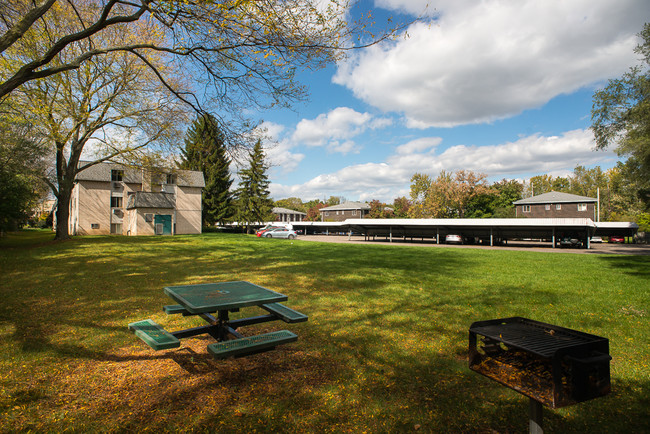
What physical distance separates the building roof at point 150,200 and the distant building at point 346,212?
50.7 m

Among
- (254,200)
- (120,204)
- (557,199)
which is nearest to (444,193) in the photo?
(557,199)

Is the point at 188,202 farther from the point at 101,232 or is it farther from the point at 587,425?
the point at 587,425

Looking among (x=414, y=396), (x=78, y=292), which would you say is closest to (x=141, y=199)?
(x=78, y=292)

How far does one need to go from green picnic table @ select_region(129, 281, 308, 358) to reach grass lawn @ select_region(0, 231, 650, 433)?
1.42 ft

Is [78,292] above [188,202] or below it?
below

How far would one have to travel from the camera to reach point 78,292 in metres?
7.57

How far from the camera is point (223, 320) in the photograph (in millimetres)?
4301

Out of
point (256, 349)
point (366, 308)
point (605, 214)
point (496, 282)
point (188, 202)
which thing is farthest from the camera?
point (605, 214)

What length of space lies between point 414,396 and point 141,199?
126ft

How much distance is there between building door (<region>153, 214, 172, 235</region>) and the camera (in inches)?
1399

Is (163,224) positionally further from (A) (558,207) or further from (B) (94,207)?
(A) (558,207)

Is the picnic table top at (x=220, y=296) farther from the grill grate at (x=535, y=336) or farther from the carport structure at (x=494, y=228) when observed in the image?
the carport structure at (x=494, y=228)

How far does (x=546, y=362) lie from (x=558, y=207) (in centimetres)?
6276

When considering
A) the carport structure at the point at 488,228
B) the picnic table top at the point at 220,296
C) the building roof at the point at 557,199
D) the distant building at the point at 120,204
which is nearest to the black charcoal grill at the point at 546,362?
the picnic table top at the point at 220,296
